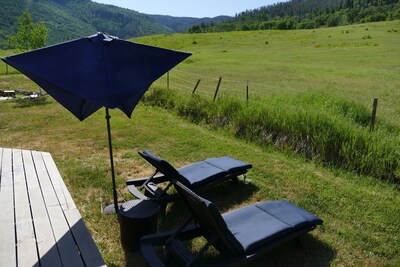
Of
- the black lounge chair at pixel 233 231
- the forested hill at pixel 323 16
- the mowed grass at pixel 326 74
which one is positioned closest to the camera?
the black lounge chair at pixel 233 231

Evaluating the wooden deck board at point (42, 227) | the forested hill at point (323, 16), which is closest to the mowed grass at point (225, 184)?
the wooden deck board at point (42, 227)

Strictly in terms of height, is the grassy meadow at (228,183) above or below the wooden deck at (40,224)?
below

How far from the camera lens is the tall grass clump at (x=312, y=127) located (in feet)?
23.2

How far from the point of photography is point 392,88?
18.9 meters

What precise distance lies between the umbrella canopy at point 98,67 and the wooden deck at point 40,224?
157 cm

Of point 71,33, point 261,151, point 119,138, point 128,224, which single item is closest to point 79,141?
point 119,138

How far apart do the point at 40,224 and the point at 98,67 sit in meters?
2.09

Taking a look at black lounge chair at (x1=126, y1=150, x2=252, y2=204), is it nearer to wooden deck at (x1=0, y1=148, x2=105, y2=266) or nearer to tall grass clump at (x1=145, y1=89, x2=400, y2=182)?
wooden deck at (x1=0, y1=148, x2=105, y2=266)

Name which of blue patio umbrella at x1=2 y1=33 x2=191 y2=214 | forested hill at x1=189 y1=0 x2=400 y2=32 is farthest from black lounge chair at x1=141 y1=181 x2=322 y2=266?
forested hill at x1=189 y1=0 x2=400 y2=32

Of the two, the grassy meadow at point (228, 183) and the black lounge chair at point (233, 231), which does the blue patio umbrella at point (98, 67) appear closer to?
the black lounge chair at point (233, 231)

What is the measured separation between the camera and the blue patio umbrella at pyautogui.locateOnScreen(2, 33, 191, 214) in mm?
3412

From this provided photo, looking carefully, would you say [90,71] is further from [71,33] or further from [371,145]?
[71,33]

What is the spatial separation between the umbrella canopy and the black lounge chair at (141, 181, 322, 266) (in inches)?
45.0

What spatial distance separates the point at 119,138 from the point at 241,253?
6.02 m
